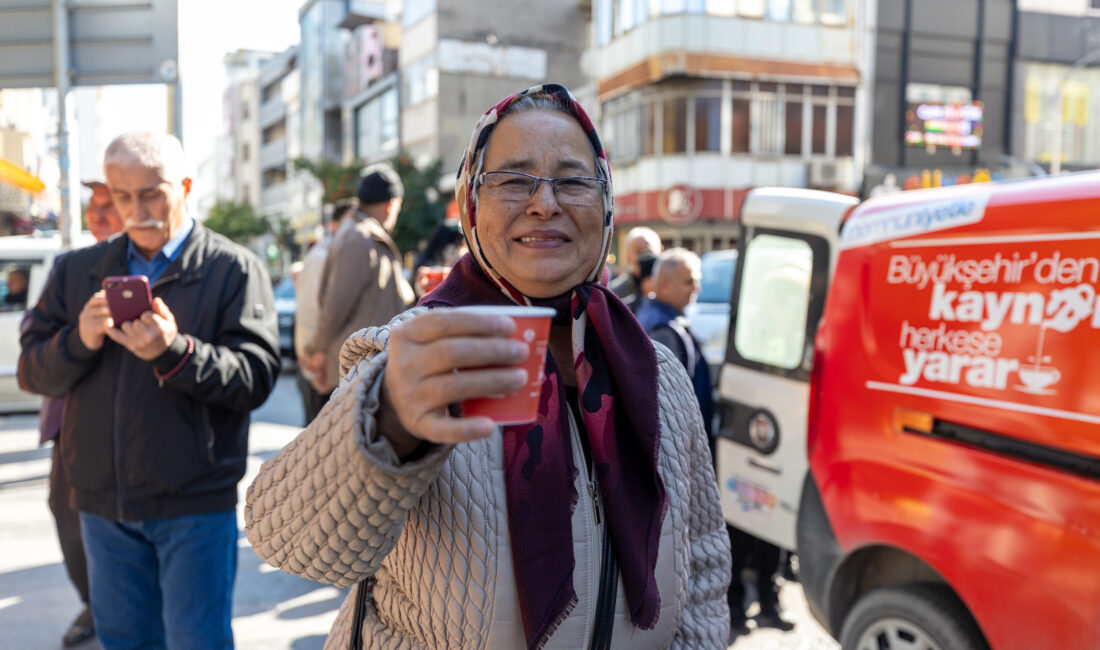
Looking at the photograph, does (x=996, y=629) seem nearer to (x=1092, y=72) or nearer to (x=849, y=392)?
(x=849, y=392)

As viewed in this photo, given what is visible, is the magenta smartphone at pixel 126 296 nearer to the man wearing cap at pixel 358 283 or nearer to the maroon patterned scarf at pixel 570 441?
the maroon patterned scarf at pixel 570 441

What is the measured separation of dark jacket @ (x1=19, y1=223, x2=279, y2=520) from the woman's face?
1.49m

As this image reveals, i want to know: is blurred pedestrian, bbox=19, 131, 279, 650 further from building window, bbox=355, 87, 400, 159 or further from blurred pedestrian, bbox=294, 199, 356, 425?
building window, bbox=355, 87, 400, 159

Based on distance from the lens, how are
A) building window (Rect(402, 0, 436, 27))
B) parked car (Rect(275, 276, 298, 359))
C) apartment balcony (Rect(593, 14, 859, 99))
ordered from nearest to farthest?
parked car (Rect(275, 276, 298, 359)), apartment balcony (Rect(593, 14, 859, 99)), building window (Rect(402, 0, 436, 27))

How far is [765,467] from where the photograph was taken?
4.55 metres

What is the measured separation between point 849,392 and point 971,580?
0.87 m

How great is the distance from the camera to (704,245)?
26812 mm

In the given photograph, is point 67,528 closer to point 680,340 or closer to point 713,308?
point 680,340

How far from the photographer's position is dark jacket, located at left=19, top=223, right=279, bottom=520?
2.81 m

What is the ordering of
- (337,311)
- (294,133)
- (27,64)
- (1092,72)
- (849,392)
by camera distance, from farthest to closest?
(294,133), (1092,72), (27,64), (337,311), (849,392)

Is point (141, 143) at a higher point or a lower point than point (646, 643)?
higher

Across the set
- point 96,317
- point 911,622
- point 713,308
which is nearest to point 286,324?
point 713,308

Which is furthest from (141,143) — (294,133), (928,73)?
(294,133)

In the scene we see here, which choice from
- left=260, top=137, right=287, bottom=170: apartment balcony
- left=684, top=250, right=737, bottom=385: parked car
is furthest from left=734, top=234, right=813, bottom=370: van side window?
left=260, top=137, right=287, bottom=170: apartment balcony
